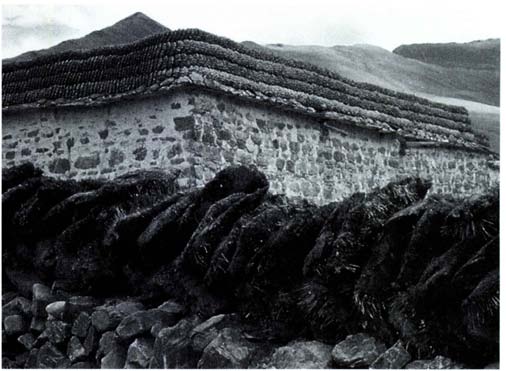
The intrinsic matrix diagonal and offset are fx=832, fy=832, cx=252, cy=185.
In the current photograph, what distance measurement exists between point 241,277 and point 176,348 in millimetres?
479

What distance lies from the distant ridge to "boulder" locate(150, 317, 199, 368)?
6829 millimetres

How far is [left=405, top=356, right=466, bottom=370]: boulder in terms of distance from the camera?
3.37 metres

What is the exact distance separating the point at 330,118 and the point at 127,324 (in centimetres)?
753

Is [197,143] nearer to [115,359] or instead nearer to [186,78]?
[186,78]

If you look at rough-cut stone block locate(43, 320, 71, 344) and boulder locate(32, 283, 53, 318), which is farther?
boulder locate(32, 283, 53, 318)

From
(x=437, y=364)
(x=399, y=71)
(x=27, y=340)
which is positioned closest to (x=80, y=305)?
(x=27, y=340)

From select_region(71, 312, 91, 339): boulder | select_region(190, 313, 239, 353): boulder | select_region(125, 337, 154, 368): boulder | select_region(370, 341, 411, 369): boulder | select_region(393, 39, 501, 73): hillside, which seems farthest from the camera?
select_region(393, 39, 501, 73): hillside

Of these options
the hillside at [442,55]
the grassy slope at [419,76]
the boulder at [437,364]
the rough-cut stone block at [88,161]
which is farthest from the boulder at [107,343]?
the grassy slope at [419,76]

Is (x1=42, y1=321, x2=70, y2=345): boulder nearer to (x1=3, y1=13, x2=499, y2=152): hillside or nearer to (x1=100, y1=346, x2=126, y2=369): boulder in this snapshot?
(x1=100, y1=346, x2=126, y2=369): boulder

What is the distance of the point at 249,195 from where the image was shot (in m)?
4.45

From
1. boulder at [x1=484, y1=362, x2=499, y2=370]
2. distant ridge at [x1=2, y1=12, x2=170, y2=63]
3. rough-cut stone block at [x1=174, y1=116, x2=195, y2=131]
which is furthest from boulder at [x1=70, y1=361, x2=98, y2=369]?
distant ridge at [x1=2, y1=12, x2=170, y2=63]

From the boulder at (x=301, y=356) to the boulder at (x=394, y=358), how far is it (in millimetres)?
285

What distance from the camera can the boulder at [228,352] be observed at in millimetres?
3941

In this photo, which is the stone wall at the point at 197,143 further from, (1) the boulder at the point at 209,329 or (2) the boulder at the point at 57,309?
(1) the boulder at the point at 209,329
